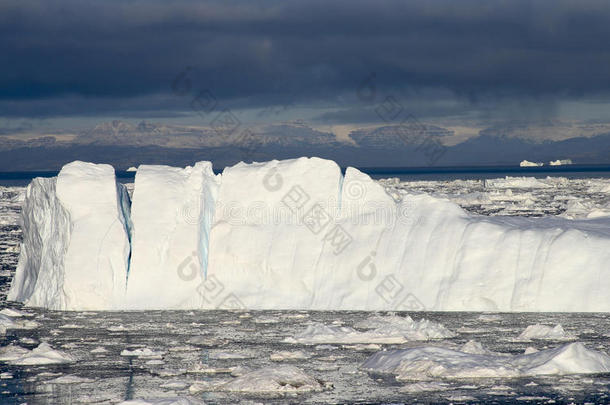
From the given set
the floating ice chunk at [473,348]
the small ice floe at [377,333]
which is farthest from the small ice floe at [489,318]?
the floating ice chunk at [473,348]

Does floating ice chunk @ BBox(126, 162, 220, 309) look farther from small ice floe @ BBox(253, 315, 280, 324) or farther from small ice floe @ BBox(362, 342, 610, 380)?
small ice floe @ BBox(362, 342, 610, 380)

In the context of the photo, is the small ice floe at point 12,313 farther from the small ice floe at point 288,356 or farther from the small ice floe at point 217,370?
the small ice floe at point 288,356

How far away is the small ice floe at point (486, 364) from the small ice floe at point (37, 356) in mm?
4851

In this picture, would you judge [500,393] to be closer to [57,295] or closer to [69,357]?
[69,357]

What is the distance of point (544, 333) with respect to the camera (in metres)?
15.2

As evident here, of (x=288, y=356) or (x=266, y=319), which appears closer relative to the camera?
(x=288, y=356)

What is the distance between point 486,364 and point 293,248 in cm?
757

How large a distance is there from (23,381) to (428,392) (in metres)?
5.75

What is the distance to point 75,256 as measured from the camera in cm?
1916

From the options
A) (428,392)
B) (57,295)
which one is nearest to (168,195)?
(57,295)

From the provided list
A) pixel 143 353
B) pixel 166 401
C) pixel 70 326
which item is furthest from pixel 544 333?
pixel 70 326

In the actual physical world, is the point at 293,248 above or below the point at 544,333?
above

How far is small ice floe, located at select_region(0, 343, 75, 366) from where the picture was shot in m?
13.9

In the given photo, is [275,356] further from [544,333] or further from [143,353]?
[544,333]
